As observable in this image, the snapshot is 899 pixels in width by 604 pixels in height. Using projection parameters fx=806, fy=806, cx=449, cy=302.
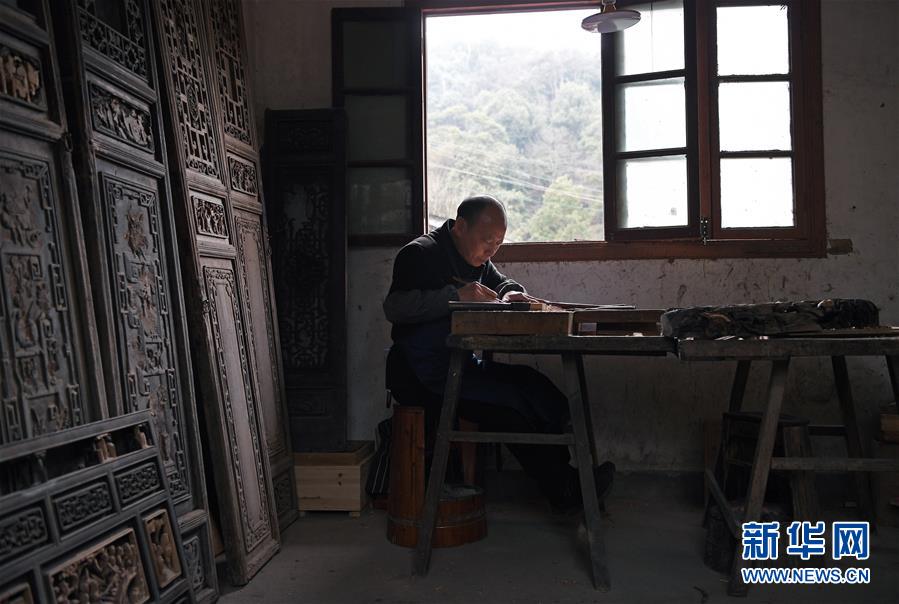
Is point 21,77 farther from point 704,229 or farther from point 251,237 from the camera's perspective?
point 704,229

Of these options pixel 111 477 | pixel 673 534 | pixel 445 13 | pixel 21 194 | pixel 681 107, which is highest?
pixel 445 13

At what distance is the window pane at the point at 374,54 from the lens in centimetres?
469

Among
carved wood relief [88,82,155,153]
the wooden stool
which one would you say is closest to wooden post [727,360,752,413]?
the wooden stool

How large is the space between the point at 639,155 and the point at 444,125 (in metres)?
2.71

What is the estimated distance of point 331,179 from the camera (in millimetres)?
4508

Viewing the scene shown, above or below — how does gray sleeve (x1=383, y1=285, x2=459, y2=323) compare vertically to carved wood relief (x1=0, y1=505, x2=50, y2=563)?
above

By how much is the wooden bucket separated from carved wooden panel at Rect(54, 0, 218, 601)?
95cm

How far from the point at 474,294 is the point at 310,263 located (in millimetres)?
1156

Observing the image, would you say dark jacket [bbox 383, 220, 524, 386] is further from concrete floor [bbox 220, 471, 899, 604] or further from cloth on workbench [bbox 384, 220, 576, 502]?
concrete floor [bbox 220, 471, 899, 604]

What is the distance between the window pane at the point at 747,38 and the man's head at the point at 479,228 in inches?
61.7

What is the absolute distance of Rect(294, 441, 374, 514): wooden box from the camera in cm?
420

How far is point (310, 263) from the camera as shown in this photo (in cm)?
446

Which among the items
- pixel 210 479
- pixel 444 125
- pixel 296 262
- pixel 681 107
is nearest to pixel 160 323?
Answer: pixel 210 479

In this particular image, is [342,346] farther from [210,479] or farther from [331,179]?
[210,479]
